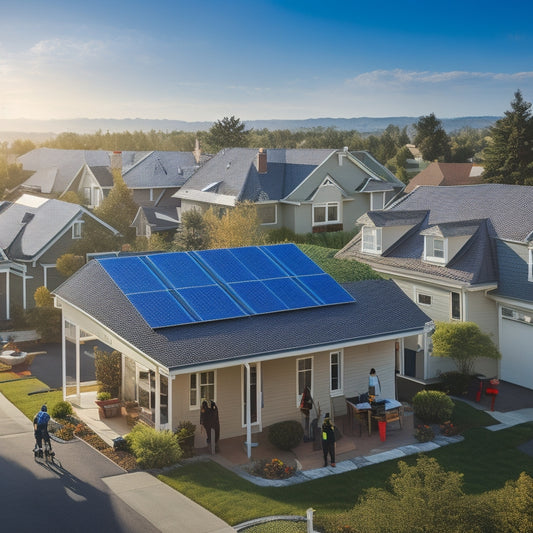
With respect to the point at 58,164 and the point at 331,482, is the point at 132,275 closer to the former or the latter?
the point at 331,482

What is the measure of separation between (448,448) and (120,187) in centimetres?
4193

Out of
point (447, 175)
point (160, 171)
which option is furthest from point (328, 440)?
point (447, 175)

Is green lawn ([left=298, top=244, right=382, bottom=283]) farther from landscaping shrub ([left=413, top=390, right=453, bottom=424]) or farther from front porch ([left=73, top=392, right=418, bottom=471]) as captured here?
front porch ([left=73, top=392, right=418, bottom=471])

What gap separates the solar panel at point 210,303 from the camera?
2466cm

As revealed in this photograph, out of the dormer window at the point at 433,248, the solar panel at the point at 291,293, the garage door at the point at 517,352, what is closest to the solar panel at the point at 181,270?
the solar panel at the point at 291,293

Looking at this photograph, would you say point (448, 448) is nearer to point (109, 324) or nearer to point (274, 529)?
point (274, 529)

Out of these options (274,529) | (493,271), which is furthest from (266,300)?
(493,271)

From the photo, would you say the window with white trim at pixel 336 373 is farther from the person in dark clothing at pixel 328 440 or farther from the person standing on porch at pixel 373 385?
the person in dark clothing at pixel 328 440

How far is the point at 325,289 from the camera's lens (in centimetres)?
2770

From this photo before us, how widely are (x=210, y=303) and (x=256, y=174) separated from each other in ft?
102

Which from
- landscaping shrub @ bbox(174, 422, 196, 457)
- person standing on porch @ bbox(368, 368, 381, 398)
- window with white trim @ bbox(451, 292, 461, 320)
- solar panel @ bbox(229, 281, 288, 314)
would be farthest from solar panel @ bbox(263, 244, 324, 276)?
landscaping shrub @ bbox(174, 422, 196, 457)

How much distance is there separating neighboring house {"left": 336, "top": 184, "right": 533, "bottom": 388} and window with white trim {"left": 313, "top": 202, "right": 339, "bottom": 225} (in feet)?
59.2

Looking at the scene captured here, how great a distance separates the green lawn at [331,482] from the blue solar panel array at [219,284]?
199 inches

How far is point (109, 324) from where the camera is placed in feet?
80.0
